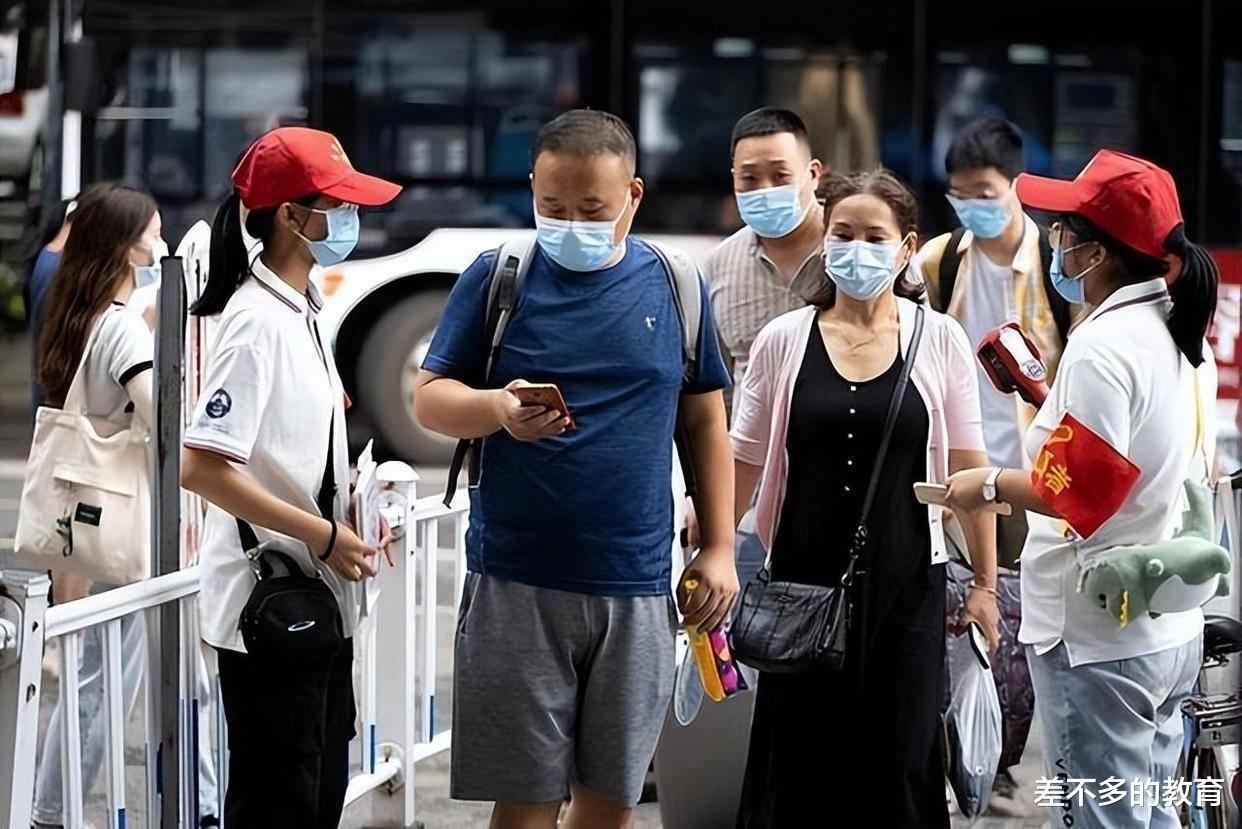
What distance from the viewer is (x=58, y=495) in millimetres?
4723

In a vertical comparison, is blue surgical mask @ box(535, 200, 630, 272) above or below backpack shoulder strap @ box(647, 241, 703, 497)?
above

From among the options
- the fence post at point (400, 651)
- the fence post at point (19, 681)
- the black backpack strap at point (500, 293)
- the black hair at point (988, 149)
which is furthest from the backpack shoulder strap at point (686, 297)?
the black hair at point (988, 149)

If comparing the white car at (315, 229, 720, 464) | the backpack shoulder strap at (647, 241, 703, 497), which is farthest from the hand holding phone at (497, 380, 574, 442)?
the white car at (315, 229, 720, 464)

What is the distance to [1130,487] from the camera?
135 inches

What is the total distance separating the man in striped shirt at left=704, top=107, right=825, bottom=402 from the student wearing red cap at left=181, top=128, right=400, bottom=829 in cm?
132

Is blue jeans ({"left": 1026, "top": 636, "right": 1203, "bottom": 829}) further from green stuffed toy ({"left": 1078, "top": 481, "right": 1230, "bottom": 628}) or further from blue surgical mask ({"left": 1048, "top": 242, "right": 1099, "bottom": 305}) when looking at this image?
blue surgical mask ({"left": 1048, "top": 242, "right": 1099, "bottom": 305})

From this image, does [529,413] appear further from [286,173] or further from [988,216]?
[988,216]

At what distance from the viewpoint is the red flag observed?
3.41 metres

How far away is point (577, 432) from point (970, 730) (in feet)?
3.90

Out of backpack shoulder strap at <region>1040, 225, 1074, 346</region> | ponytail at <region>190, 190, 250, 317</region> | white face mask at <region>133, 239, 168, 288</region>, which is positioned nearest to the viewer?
ponytail at <region>190, 190, 250, 317</region>

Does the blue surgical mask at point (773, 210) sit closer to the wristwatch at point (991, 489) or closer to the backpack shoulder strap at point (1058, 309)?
the backpack shoulder strap at point (1058, 309)

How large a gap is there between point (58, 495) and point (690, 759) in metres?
1.67

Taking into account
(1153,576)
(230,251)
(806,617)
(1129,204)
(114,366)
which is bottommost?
(806,617)

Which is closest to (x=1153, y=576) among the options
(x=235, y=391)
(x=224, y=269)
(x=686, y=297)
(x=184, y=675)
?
(x=686, y=297)
